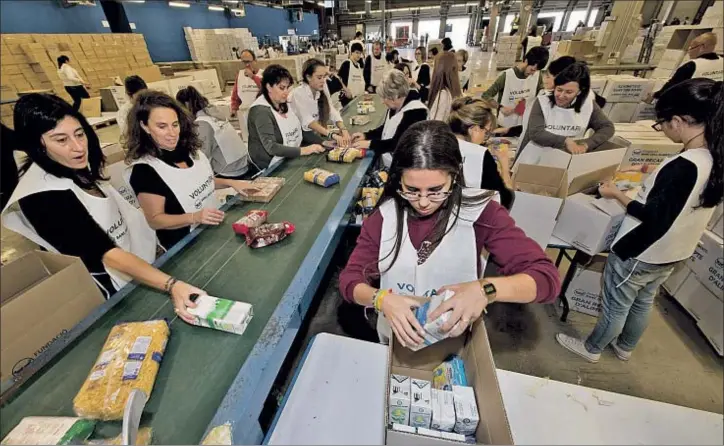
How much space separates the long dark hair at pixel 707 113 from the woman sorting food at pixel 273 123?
2.02 metres

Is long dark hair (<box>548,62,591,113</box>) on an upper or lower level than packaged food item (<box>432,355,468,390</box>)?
upper

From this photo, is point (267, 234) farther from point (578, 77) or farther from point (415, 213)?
point (578, 77)

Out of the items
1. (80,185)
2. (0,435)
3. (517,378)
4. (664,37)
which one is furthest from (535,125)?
(664,37)

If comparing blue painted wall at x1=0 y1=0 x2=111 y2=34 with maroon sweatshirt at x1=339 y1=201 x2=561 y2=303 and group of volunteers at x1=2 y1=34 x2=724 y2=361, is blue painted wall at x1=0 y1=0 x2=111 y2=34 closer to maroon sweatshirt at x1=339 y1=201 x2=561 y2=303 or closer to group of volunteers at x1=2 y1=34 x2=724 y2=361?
group of volunteers at x1=2 y1=34 x2=724 y2=361

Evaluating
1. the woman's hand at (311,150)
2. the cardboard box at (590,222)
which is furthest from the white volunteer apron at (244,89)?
the cardboard box at (590,222)

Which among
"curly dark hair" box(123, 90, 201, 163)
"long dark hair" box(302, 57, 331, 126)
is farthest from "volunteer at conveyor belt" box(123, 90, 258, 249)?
"long dark hair" box(302, 57, 331, 126)

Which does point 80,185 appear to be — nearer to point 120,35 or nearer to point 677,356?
point 677,356

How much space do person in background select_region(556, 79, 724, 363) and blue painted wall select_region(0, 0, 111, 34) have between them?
865cm

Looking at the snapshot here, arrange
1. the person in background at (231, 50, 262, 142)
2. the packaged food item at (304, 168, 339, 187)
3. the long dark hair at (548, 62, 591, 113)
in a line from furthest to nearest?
the person in background at (231, 50, 262, 142) → the long dark hair at (548, 62, 591, 113) → the packaged food item at (304, 168, 339, 187)

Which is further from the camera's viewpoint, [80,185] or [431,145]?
[80,185]

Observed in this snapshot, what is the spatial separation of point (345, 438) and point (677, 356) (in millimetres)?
2414

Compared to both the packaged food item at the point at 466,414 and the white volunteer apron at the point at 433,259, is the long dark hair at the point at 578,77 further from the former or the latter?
the packaged food item at the point at 466,414

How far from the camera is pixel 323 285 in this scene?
2.66 meters

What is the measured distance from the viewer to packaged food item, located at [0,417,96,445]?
67 centimetres
